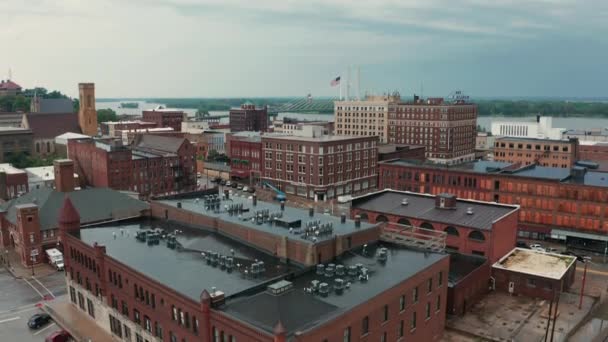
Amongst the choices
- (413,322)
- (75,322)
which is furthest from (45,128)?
(413,322)

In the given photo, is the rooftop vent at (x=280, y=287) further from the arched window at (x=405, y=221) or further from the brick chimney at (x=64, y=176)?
the brick chimney at (x=64, y=176)

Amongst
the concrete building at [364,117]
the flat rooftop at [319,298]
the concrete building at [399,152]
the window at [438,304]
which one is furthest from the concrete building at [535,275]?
the concrete building at [364,117]

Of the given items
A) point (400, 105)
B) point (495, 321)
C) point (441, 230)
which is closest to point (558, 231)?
point (441, 230)

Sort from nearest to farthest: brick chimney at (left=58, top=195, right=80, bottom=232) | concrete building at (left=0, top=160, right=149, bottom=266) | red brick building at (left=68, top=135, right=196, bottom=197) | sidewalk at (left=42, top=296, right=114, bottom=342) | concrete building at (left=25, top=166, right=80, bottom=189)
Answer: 1. sidewalk at (left=42, top=296, right=114, bottom=342)
2. brick chimney at (left=58, top=195, right=80, bottom=232)
3. concrete building at (left=0, top=160, right=149, bottom=266)
4. concrete building at (left=25, top=166, right=80, bottom=189)
5. red brick building at (left=68, top=135, right=196, bottom=197)

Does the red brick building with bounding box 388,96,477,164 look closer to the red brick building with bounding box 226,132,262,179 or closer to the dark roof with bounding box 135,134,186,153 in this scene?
the red brick building with bounding box 226,132,262,179

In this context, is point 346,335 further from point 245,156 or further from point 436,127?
point 436,127

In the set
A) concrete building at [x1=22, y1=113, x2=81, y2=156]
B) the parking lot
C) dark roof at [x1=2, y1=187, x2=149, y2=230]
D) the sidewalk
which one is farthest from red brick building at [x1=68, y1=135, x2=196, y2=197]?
the sidewalk
